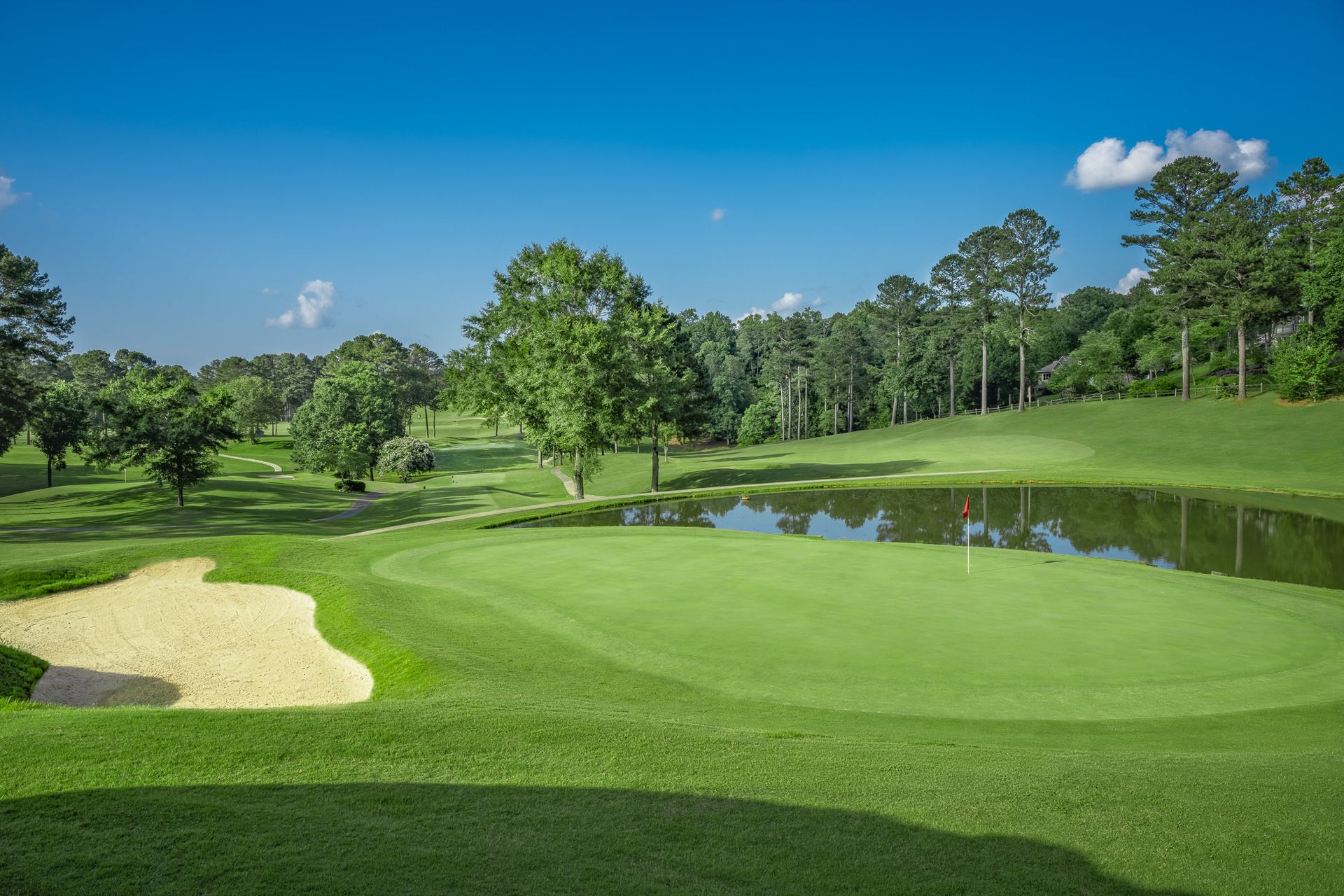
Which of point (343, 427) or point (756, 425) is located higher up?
point (343, 427)

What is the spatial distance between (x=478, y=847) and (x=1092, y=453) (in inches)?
2337

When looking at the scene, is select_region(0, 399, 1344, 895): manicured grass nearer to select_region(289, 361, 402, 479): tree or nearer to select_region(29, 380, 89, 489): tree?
select_region(289, 361, 402, 479): tree

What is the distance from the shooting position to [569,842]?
5188 mm

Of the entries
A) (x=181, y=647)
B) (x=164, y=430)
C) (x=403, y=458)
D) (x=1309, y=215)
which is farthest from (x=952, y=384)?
(x=181, y=647)

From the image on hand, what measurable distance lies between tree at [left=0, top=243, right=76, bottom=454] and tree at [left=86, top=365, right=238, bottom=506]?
3.68m

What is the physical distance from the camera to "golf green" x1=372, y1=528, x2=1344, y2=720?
1050 cm

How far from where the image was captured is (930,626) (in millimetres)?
13539

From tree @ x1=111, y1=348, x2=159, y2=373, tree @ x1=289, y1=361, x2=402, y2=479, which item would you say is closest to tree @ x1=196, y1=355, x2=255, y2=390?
tree @ x1=111, y1=348, x2=159, y2=373

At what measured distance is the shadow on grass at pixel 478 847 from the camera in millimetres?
4523

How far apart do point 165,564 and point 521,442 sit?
83868 millimetres

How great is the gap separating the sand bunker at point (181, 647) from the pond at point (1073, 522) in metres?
18.2

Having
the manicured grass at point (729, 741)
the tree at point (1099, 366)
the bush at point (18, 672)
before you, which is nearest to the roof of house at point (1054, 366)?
the tree at point (1099, 366)

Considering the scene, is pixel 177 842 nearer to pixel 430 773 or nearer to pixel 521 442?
pixel 430 773

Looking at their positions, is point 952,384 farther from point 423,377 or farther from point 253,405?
point 253,405
